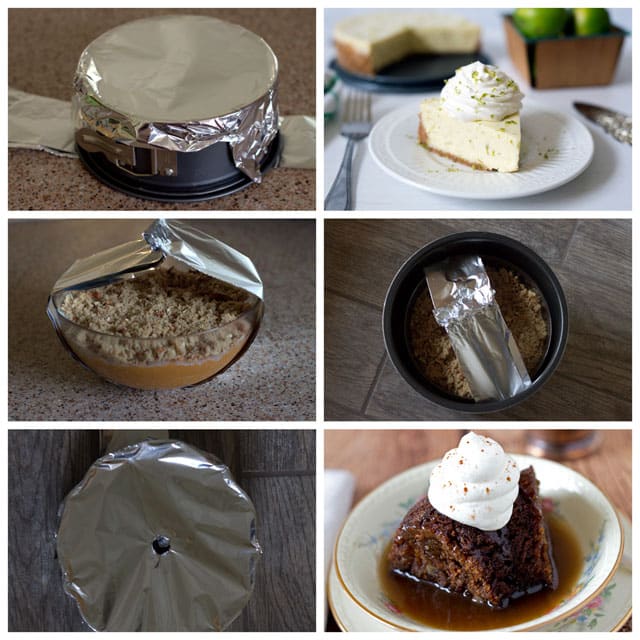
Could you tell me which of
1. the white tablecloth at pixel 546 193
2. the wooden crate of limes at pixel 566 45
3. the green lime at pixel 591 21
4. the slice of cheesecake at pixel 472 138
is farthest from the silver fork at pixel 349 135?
the green lime at pixel 591 21

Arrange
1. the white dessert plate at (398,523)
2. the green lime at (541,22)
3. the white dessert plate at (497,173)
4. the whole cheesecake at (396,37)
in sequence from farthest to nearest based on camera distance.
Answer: the whole cheesecake at (396,37)
the green lime at (541,22)
the white dessert plate at (497,173)
the white dessert plate at (398,523)

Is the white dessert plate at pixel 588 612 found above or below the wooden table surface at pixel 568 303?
below

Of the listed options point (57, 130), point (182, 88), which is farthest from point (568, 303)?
point (57, 130)

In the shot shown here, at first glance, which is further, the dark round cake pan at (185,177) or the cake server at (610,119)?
the cake server at (610,119)

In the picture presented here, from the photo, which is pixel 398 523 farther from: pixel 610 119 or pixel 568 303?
pixel 610 119

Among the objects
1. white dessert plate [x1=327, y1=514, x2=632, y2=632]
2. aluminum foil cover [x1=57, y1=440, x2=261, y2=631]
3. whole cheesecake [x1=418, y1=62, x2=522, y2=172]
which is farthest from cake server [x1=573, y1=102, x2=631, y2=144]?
aluminum foil cover [x1=57, y1=440, x2=261, y2=631]

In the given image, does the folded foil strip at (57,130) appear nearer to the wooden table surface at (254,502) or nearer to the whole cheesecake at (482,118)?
the whole cheesecake at (482,118)

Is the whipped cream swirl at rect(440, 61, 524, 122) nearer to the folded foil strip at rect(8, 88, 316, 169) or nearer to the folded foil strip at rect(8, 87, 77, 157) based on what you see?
the folded foil strip at rect(8, 88, 316, 169)
